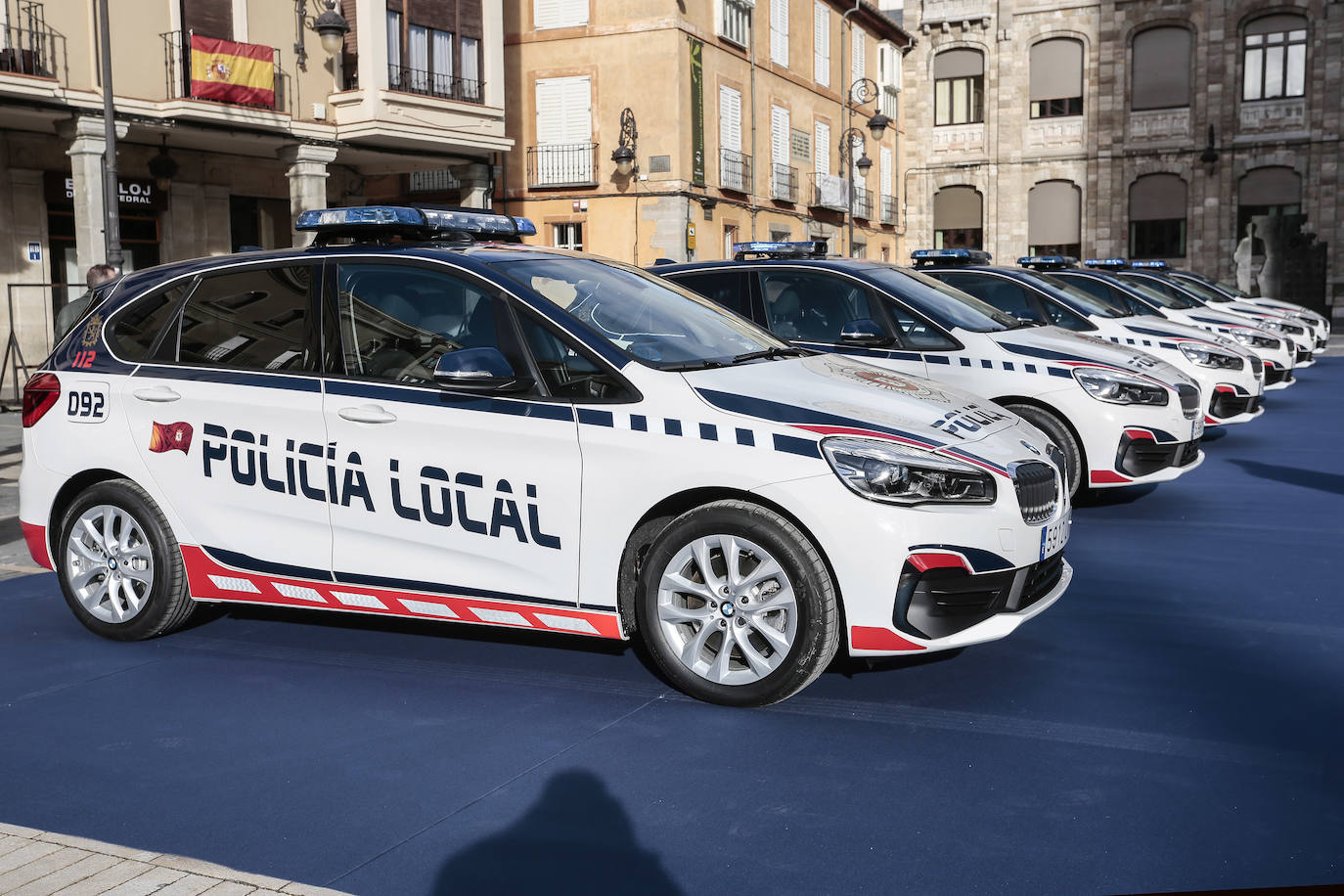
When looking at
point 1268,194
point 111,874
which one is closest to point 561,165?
point 1268,194

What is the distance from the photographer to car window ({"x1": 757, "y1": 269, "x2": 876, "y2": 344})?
834 centimetres

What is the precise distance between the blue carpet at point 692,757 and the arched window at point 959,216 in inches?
1518

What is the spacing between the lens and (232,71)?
2064 cm

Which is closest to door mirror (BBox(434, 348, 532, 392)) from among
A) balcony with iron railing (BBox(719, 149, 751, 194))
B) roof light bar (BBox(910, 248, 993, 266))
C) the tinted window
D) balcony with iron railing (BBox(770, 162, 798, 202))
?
the tinted window

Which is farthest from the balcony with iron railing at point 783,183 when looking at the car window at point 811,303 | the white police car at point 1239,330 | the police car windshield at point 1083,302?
the car window at point 811,303

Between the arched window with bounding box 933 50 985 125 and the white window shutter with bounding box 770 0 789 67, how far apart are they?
37.9ft

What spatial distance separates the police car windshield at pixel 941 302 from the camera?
329 inches

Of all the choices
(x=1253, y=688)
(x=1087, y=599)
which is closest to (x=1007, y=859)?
(x=1253, y=688)

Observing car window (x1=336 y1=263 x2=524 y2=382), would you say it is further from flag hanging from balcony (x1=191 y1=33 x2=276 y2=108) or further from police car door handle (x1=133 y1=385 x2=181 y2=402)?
flag hanging from balcony (x1=191 y1=33 x2=276 y2=108)

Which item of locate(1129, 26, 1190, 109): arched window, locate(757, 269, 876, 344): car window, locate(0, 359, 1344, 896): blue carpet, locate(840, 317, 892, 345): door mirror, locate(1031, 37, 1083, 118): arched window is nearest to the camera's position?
locate(0, 359, 1344, 896): blue carpet

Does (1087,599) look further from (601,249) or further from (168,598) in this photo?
(601,249)

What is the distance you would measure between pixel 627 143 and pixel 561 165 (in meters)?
1.59

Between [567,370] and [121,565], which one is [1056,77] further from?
[121,565]

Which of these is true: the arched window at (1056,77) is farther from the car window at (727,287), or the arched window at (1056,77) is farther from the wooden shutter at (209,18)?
the car window at (727,287)
